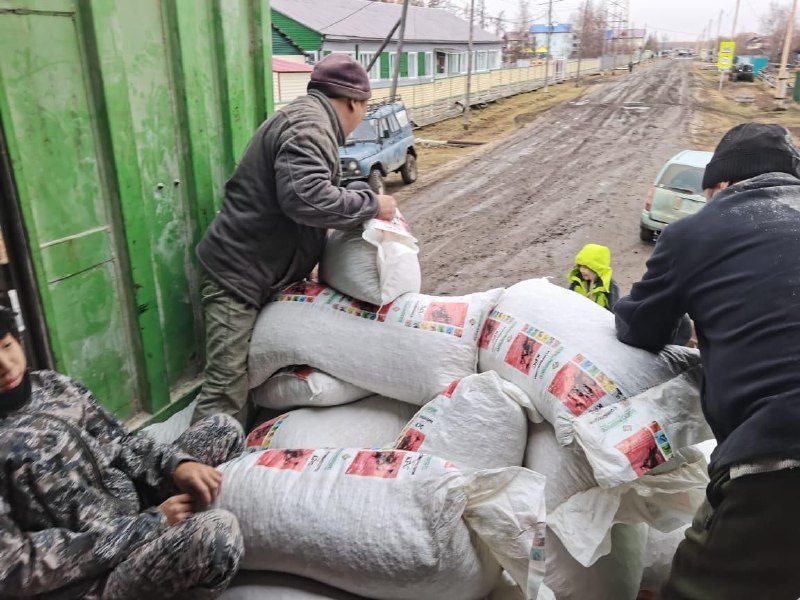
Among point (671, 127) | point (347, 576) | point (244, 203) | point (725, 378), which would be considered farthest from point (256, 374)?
point (671, 127)

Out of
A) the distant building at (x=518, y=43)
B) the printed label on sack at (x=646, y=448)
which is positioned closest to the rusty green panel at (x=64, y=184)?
the printed label on sack at (x=646, y=448)

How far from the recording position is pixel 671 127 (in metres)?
20.6

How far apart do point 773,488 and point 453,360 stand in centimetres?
115

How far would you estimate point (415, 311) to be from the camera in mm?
2527

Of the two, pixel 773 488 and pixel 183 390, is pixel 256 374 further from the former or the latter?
pixel 773 488

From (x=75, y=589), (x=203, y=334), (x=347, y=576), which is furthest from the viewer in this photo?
(x=203, y=334)

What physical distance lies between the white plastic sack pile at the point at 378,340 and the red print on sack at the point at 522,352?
182mm

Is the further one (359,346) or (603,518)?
(359,346)

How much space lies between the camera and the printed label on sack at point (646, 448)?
1.90 metres

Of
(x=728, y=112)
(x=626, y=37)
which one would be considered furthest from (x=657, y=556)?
(x=626, y=37)

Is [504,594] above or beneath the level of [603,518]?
beneath

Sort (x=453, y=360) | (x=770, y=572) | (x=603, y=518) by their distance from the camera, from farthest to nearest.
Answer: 1. (x=453, y=360)
2. (x=603, y=518)
3. (x=770, y=572)

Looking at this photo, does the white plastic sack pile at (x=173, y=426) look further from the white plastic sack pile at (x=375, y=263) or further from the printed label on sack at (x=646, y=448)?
the printed label on sack at (x=646, y=448)

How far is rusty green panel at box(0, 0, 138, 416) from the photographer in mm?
1924
